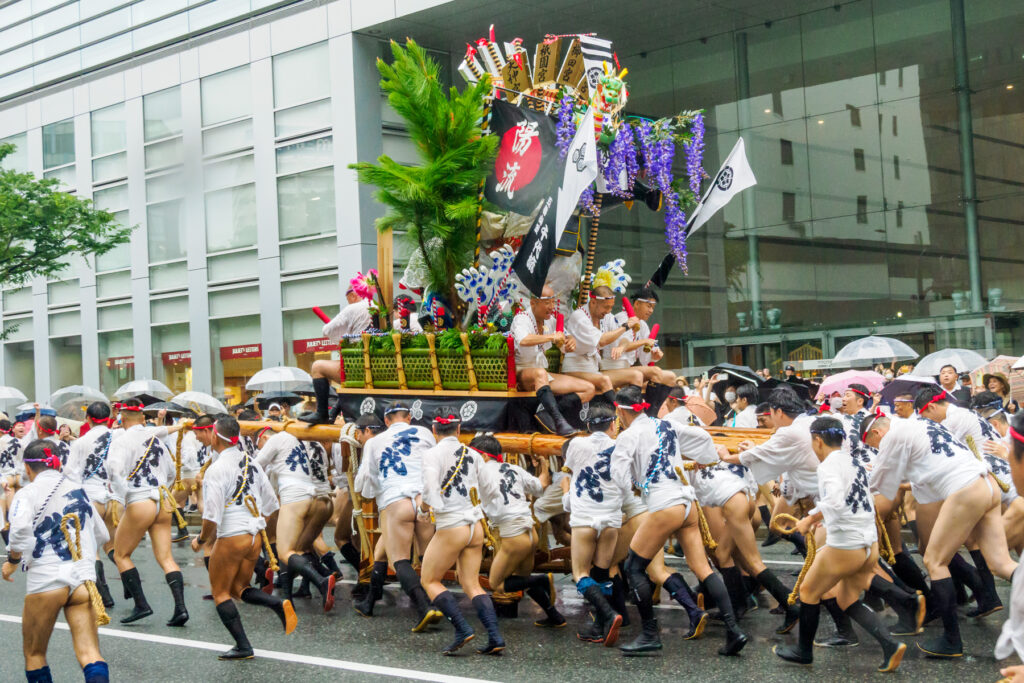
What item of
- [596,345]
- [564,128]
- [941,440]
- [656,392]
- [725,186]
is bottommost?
[941,440]

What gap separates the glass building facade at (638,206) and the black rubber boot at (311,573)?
1226cm

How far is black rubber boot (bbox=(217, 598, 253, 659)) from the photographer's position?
794 centimetres

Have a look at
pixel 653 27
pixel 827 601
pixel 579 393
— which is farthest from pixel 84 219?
pixel 827 601

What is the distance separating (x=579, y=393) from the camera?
397 inches

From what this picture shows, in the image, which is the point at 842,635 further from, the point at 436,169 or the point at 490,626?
the point at 436,169

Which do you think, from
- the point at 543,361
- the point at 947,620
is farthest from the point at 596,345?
the point at 947,620

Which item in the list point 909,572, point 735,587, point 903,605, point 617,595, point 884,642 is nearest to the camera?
point 884,642

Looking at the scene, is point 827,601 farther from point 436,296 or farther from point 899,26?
point 899,26

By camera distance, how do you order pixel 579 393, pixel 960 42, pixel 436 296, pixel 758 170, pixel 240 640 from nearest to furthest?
1. pixel 240 640
2. pixel 579 393
3. pixel 436 296
4. pixel 960 42
5. pixel 758 170

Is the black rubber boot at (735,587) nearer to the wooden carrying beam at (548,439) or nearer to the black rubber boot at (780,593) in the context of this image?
the black rubber boot at (780,593)

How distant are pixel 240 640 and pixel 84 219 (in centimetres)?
1801

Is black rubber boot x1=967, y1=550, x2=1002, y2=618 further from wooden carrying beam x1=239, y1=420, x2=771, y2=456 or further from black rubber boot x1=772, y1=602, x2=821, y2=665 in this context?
wooden carrying beam x1=239, y1=420, x2=771, y2=456

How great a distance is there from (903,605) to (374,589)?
176 inches

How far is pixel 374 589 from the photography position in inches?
376
